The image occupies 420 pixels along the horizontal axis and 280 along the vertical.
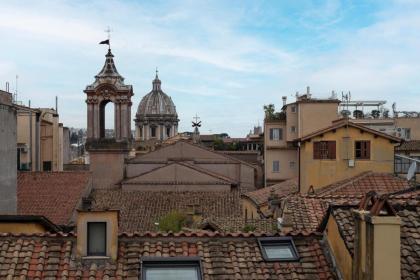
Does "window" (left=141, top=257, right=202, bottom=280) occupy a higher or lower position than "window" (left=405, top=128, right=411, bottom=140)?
lower

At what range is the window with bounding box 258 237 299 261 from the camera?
1167cm

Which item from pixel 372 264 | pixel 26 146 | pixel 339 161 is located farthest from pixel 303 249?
pixel 26 146

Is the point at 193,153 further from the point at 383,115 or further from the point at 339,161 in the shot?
the point at 339,161

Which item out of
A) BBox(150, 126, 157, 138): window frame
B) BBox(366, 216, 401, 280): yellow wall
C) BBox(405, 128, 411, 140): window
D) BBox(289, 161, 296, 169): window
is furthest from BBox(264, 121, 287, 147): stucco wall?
BBox(150, 126, 157, 138): window frame

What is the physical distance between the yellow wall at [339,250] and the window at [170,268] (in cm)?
250

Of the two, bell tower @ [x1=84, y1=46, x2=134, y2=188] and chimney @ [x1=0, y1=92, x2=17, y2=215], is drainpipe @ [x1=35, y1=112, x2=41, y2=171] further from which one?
chimney @ [x1=0, y1=92, x2=17, y2=215]

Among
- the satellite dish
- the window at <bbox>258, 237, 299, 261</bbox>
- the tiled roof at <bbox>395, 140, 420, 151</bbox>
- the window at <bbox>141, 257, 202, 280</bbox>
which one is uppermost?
the tiled roof at <bbox>395, 140, 420, 151</bbox>

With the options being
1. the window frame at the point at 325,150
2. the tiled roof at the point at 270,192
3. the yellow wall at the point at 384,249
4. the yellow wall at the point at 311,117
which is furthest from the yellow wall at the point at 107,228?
the yellow wall at the point at 311,117

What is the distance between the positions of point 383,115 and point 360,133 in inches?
1204

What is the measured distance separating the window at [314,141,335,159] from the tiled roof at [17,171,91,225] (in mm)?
12213

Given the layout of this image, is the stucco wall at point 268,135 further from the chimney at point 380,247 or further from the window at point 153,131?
the window at point 153,131

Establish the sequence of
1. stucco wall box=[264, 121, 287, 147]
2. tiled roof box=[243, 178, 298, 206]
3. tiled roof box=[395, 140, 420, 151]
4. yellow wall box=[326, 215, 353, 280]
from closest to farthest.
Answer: yellow wall box=[326, 215, 353, 280], tiled roof box=[243, 178, 298, 206], tiled roof box=[395, 140, 420, 151], stucco wall box=[264, 121, 287, 147]

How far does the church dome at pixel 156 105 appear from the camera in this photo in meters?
97.8

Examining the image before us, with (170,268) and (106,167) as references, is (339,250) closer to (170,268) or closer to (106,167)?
(170,268)
